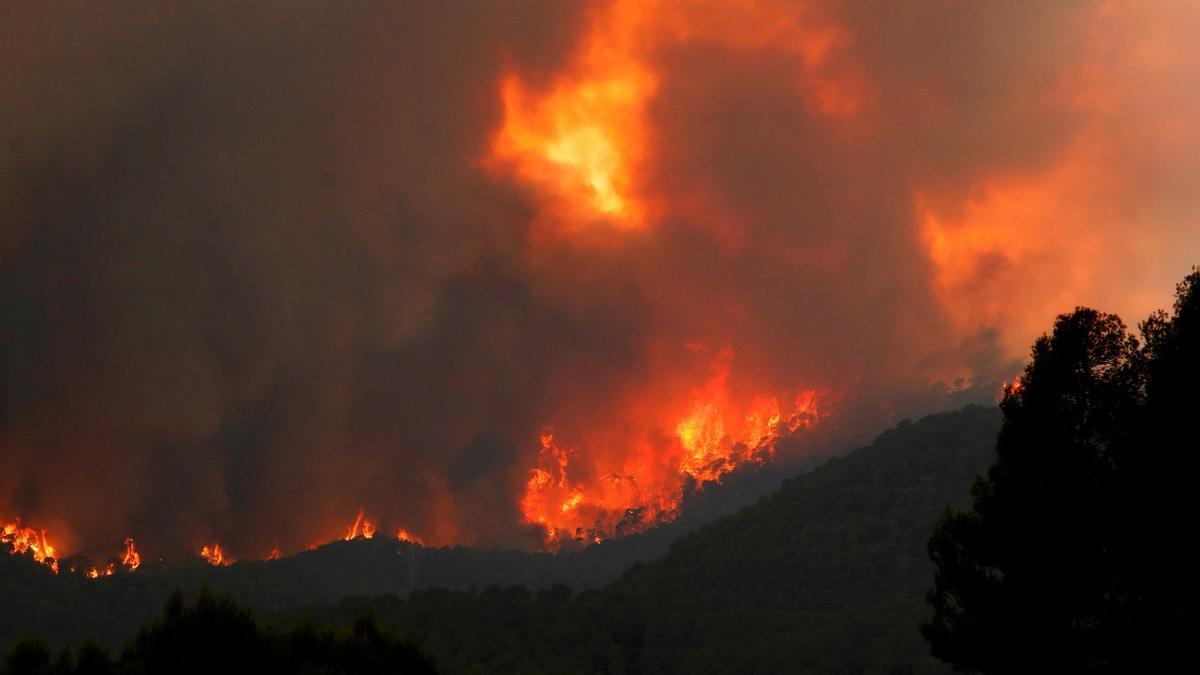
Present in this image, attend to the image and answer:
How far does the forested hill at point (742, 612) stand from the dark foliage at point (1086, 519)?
255ft

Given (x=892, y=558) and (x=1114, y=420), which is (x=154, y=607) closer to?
(x=892, y=558)

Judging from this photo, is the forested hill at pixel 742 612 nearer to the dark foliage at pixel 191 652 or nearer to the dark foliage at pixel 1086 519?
the dark foliage at pixel 1086 519

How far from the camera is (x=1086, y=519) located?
37.7m

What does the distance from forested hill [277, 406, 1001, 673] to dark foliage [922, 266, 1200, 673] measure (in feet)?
255

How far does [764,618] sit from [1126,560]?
121 metres

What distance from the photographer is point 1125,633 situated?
3522 cm

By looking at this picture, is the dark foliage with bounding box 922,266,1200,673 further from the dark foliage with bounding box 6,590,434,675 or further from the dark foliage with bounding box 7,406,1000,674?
the dark foliage with bounding box 7,406,1000,674

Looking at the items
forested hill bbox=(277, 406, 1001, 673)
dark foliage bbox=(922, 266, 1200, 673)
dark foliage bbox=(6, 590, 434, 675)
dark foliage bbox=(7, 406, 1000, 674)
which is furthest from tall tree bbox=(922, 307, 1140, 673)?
forested hill bbox=(277, 406, 1001, 673)

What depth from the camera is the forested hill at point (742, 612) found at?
13038cm

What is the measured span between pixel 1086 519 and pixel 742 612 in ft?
419

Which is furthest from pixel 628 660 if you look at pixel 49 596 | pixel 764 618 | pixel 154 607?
pixel 49 596

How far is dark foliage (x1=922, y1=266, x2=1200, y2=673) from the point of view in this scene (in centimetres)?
3503

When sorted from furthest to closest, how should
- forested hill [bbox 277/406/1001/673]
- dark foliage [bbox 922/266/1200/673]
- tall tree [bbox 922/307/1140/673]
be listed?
forested hill [bbox 277/406/1001/673] < tall tree [bbox 922/307/1140/673] < dark foliage [bbox 922/266/1200/673]

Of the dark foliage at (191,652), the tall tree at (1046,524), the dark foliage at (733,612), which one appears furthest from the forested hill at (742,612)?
the dark foliage at (191,652)
